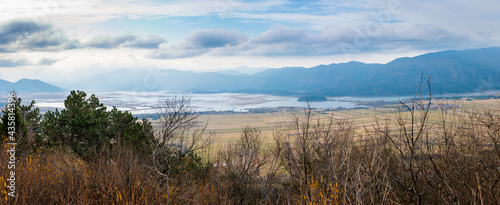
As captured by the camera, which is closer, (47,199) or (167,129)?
(47,199)

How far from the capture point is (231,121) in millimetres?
125938

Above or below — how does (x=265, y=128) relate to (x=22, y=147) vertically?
below

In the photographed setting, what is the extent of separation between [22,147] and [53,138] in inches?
290

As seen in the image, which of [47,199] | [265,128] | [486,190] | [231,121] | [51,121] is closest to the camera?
[486,190]

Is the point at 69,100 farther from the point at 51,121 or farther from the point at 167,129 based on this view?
the point at 167,129

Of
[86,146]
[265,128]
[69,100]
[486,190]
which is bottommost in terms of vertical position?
[265,128]

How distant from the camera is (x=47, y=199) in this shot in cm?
862

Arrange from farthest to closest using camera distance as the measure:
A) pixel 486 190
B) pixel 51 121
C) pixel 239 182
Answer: pixel 51 121, pixel 239 182, pixel 486 190

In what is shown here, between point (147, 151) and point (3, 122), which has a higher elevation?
point (3, 122)

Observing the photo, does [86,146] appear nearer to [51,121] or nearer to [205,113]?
Result: [51,121]

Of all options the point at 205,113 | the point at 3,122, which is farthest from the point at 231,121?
the point at 3,122

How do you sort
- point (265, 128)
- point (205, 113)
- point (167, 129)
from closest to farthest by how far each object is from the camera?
point (167, 129), point (265, 128), point (205, 113)

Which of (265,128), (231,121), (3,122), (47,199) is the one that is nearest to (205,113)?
(231,121)

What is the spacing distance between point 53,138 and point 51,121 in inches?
65.9
